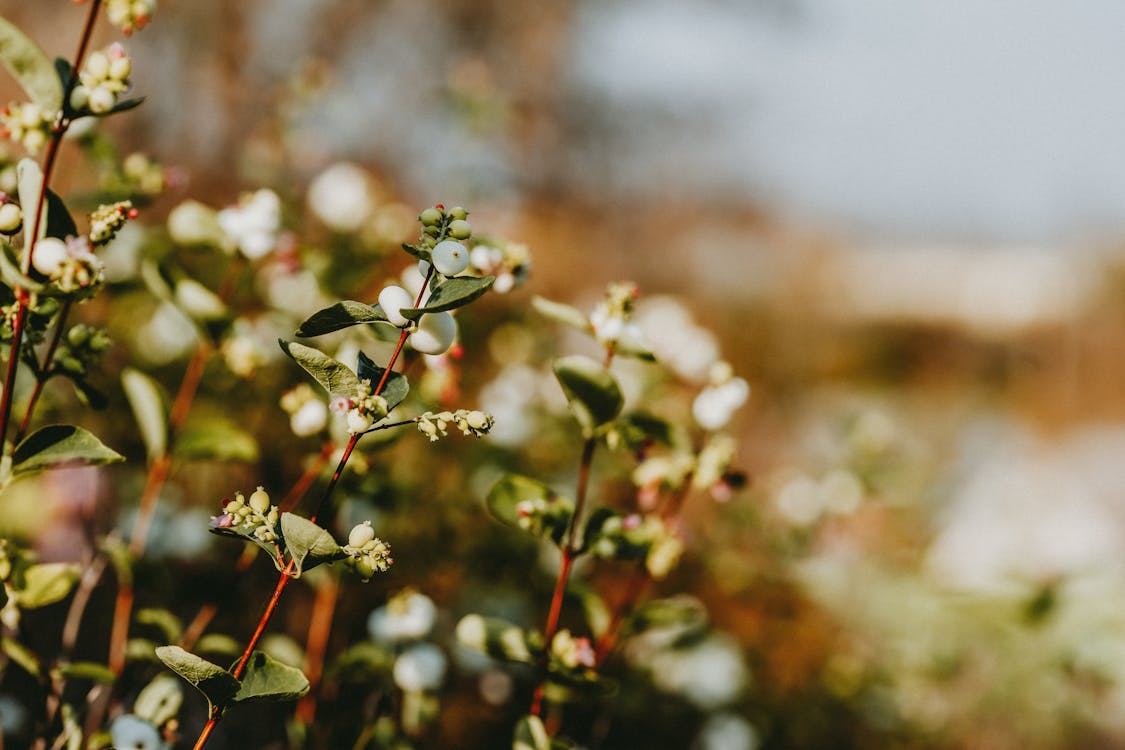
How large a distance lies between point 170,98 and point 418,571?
6.74 feet

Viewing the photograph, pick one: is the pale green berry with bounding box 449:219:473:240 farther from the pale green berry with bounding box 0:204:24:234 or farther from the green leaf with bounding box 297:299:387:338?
the pale green berry with bounding box 0:204:24:234

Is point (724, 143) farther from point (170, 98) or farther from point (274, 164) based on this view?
point (274, 164)


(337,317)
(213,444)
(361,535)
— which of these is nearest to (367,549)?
(361,535)

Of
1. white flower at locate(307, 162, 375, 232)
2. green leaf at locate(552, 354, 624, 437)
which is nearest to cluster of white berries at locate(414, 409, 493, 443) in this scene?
green leaf at locate(552, 354, 624, 437)

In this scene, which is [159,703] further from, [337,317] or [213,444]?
[337,317]

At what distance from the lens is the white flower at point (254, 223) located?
71cm

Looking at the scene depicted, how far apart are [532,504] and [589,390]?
0.33 feet

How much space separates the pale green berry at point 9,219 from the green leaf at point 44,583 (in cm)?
26

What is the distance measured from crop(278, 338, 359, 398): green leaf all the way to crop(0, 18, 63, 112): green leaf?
188mm

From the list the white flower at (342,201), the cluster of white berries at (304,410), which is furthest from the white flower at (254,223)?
the white flower at (342,201)

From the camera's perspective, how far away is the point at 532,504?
2.05 ft

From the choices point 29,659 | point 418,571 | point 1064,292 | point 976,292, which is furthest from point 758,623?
point 976,292

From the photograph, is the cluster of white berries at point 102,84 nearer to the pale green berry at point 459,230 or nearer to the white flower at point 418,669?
the pale green berry at point 459,230

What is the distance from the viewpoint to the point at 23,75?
0.45 m
